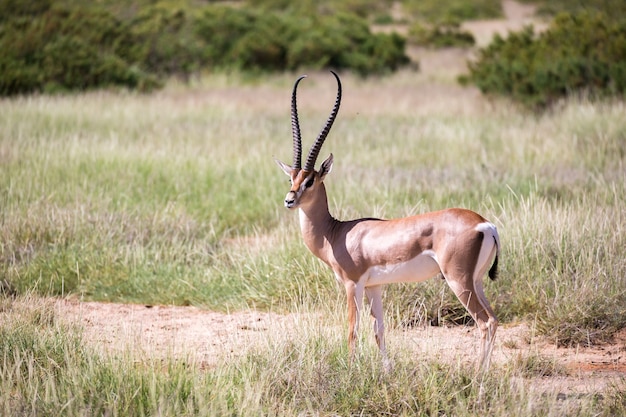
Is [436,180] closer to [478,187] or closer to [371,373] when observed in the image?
[478,187]

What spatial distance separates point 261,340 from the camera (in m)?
5.57

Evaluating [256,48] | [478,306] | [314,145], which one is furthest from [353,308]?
[256,48]

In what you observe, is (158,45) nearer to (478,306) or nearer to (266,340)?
(266,340)

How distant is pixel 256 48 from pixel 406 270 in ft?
77.4

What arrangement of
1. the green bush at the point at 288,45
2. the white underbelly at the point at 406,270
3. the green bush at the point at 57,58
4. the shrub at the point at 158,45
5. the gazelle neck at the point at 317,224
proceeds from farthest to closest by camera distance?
the green bush at the point at 288,45
the shrub at the point at 158,45
the green bush at the point at 57,58
the gazelle neck at the point at 317,224
the white underbelly at the point at 406,270

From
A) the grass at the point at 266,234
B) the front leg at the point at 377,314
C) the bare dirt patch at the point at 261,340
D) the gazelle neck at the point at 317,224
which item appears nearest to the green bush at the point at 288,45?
the grass at the point at 266,234

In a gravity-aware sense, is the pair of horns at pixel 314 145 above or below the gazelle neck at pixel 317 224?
above

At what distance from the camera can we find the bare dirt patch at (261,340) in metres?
5.28

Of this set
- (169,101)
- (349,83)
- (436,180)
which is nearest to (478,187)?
(436,180)

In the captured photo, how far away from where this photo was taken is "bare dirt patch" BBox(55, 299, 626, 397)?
528cm

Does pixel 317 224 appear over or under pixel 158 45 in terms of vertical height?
over

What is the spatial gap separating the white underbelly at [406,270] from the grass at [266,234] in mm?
452

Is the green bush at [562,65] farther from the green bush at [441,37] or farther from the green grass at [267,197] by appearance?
the green bush at [441,37]

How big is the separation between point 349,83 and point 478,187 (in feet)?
46.6
